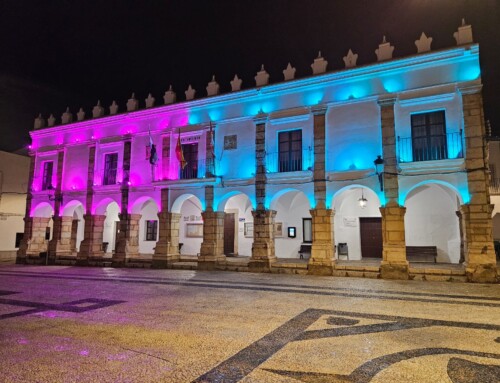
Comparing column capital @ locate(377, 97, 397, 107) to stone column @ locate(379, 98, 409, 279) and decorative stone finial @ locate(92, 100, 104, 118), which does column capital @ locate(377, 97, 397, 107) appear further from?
decorative stone finial @ locate(92, 100, 104, 118)

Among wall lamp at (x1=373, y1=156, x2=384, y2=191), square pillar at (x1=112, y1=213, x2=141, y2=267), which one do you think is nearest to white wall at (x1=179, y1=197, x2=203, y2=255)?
square pillar at (x1=112, y1=213, x2=141, y2=267)

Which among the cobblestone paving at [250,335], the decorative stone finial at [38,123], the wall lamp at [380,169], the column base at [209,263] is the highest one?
the decorative stone finial at [38,123]

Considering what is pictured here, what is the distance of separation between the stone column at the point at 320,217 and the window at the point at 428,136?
10.8 ft

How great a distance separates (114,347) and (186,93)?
532 inches

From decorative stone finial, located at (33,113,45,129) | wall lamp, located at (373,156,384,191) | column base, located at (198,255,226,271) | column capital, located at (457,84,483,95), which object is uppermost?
decorative stone finial, located at (33,113,45,129)

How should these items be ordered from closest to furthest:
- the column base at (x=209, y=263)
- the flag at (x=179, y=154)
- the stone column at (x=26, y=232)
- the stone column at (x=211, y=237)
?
the column base at (x=209, y=263)
the stone column at (x=211, y=237)
the flag at (x=179, y=154)
the stone column at (x=26, y=232)

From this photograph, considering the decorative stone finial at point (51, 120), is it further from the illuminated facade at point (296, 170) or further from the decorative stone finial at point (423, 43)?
the decorative stone finial at point (423, 43)

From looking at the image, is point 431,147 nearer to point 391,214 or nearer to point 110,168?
point 391,214

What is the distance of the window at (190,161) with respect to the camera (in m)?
15.9

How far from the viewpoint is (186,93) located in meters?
16.3

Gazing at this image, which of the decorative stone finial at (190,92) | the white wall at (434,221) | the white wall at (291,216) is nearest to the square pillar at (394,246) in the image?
the white wall at (434,221)

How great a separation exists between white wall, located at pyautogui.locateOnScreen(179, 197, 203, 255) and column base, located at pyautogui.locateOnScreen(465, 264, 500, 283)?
12.3m

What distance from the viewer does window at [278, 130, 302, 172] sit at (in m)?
14.2

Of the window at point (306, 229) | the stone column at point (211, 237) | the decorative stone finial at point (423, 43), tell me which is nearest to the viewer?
the decorative stone finial at point (423, 43)
